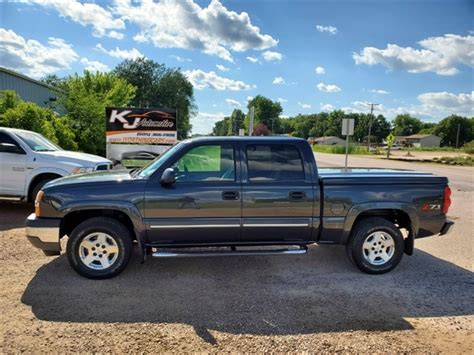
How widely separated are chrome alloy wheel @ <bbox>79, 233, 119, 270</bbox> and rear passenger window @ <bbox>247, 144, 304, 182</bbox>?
77.9 inches

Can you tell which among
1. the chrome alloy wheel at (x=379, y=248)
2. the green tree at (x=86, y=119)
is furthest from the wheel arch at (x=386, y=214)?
the green tree at (x=86, y=119)

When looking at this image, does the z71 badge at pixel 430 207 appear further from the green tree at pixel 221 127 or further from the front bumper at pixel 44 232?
the green tree at pixel 221 127

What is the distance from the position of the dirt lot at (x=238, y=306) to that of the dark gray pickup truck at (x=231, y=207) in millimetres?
383

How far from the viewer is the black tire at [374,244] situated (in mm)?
5051

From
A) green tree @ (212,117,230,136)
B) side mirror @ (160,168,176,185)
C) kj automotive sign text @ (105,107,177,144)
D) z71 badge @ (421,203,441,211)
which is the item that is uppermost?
green tree @ (212,117,230,136)

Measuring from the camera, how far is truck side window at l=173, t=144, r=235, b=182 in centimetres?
481

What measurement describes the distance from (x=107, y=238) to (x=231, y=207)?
1.62m

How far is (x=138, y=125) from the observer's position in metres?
14.3

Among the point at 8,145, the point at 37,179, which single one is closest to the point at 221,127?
the point at 8,145

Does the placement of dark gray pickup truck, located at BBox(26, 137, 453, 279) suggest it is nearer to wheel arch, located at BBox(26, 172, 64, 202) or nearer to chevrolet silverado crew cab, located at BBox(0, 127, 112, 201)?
chevrolet silverado crew cab, located at BBox(0, 127, 112, 201)

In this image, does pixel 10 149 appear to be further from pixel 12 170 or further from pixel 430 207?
pixel 430 207

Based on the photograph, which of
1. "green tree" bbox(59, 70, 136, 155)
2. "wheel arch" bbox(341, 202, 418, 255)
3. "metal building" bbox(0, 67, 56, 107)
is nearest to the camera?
"wheel arch" bbox(341, 202, 418, 255)

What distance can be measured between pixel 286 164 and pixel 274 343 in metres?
2.31

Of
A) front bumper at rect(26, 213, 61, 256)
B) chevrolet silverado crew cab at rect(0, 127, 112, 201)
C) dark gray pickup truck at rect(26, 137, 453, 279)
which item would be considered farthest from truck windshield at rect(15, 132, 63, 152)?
front bumper at rect(26, 213, 61, 256)
